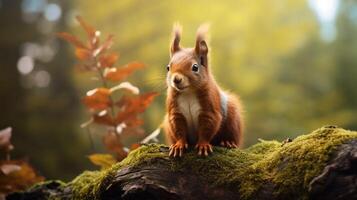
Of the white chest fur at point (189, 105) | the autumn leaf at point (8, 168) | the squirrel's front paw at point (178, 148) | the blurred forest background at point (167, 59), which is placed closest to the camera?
the squirrel's front paw at point (178, 148)

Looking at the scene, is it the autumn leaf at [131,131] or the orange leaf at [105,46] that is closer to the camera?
the orange leaf at [105,46]

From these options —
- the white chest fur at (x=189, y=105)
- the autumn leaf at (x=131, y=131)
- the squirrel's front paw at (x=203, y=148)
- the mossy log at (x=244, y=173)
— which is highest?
the autumn leaf at (x=131, y=131)

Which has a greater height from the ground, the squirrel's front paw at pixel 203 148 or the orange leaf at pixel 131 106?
the orange leaf at pixel 131 106

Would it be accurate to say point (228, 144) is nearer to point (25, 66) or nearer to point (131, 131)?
point (131, 131)

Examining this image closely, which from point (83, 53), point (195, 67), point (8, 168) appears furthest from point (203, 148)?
point (8, 168)

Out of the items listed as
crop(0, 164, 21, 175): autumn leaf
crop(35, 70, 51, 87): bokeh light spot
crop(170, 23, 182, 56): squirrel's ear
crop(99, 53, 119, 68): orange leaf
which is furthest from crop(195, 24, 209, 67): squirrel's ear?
crop(35, 70, 51, 87): bokeh light spot

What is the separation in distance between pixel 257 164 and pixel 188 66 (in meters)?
0.49

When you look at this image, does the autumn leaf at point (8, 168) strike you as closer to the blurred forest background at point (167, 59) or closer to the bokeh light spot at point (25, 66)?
the blurred forest background at point (167, 59)

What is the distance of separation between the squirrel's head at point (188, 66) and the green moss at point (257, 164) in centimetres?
27

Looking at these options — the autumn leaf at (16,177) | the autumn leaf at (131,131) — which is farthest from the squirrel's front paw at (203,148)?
the autumn leaf at (16,177)

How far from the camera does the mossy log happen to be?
1.56 metres

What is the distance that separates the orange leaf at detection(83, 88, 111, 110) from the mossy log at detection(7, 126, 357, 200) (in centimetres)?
63

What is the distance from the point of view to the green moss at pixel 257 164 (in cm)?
165

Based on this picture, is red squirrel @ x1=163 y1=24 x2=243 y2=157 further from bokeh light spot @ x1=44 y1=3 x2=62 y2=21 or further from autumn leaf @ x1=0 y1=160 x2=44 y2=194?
bokeh light spot @ x1=44 y1=3 x2=62 y2=21
